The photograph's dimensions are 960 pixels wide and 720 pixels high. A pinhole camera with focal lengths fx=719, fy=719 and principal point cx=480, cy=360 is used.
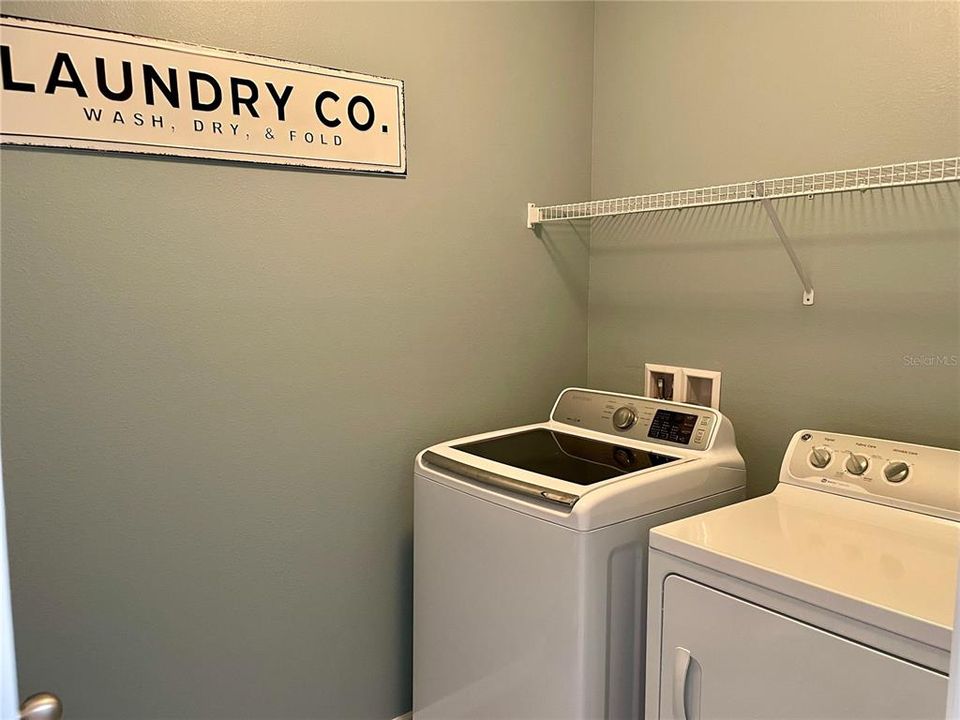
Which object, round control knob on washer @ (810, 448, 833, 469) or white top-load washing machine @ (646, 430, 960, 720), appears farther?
round control knob on washer @ (810, 448, 833, 469)

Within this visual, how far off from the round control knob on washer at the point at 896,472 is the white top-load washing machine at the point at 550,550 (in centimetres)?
34

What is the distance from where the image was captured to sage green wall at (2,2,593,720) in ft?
4.91

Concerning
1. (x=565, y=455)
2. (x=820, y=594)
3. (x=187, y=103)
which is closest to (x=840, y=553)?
(x=820, y=594)

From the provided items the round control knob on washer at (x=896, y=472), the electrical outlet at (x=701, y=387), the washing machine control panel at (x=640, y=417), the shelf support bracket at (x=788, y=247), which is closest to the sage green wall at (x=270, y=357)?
the washing machine control panel at (x=640, y=417)

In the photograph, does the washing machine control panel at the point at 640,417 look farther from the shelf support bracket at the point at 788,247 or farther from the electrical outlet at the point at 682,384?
the shelf support bracket at the point at 788,247

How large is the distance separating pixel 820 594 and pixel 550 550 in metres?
0.52

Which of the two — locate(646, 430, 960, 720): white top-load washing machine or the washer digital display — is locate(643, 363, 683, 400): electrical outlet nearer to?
the washer digital display

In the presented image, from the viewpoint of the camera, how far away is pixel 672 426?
6.00ft

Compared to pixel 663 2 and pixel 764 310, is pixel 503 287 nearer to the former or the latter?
pixel 764 310

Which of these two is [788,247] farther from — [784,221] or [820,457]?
[820,457]

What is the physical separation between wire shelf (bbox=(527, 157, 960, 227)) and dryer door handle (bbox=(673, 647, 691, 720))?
3.12 ft

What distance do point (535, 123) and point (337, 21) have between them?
0.65 m

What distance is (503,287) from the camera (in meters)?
2.12

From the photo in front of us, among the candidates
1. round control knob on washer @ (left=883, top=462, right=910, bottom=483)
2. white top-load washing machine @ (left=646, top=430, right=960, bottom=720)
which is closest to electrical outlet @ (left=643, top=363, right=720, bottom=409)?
white top-load washing machine @ (left=646, top=430, right=960, bottom=720)
